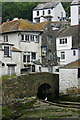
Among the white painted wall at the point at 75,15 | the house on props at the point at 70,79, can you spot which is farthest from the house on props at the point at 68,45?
the white painted wall at the point at 75,15

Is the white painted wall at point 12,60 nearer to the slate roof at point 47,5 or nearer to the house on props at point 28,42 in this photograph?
the house on props at point 28,42

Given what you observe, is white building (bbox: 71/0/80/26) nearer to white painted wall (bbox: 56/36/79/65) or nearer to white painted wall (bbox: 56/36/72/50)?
white painted wall (bbox: 56/36/72/50)

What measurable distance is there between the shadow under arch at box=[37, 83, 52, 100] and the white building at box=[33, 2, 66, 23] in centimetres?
4424

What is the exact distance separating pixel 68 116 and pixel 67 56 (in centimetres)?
1786

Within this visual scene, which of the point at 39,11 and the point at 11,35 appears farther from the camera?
the point at 39,11

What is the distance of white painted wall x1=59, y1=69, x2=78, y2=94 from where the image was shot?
133ft

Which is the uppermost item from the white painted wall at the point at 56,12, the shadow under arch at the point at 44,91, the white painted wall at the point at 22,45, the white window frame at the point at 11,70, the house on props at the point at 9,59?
the white painted wall at the point at 56,12

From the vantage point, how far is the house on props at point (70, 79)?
40188mm

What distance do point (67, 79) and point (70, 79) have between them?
448mm

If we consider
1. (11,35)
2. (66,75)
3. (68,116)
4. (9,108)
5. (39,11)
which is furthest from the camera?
(39,11)

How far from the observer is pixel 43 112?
1271 inches

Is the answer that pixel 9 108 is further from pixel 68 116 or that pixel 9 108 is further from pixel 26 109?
pixel 68 116

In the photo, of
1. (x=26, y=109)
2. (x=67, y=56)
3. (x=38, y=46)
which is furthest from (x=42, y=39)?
(x=26, y=109)

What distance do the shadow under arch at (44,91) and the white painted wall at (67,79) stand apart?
5.49 ft
